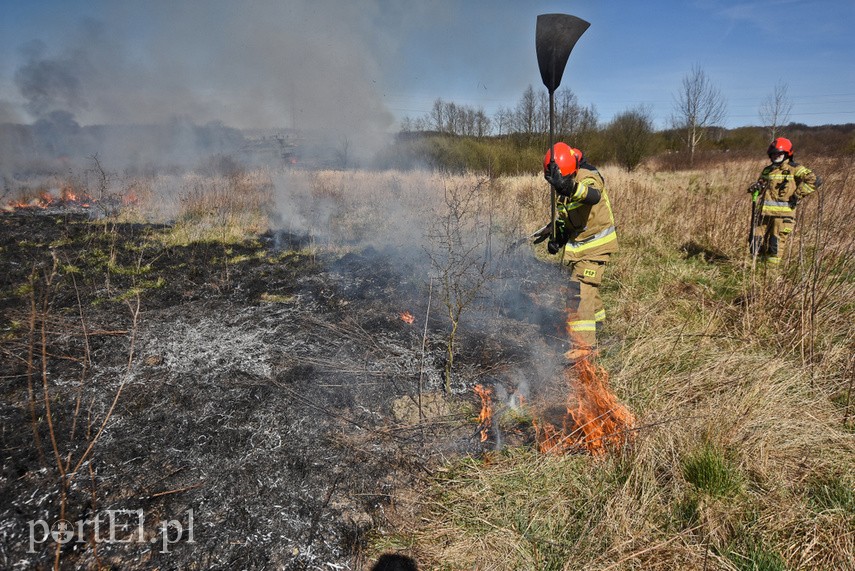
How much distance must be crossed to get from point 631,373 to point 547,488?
1.48m

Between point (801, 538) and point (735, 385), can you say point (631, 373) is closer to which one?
point (735, 385)

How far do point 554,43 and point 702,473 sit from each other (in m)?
4.00

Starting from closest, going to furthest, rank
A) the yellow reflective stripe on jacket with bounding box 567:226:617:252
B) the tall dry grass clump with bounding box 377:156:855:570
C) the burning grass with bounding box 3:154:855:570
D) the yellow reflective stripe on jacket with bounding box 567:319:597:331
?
the tall dry grass clump with bounding box 377:156:855:570, the burning grass with bounding box 3:154:855:570, the yellow reflective stripe on jacket with bounding box 567:319:597:331, the yellow reflective stripe on jacket with bounding box 567:226:617:252

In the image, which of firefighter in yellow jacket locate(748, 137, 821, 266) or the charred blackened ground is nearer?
the charred blackened ground

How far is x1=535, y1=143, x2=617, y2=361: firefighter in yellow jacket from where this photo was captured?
3789 millimetres

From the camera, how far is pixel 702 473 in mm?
2227

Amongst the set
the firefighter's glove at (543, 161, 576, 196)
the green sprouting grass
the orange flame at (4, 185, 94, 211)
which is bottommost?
the green sprouting grass

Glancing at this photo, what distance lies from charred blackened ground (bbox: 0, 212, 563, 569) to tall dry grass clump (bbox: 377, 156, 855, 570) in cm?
49

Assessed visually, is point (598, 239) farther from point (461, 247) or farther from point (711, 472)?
point (711, 472)

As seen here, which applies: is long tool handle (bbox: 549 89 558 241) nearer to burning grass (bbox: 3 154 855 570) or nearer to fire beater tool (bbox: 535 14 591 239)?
fire beater tool (bbox: 535 14 591 239)

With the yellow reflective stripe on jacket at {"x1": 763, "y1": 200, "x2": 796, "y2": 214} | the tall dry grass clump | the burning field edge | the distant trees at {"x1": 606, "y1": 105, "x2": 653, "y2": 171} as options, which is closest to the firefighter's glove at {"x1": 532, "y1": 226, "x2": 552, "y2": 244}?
the burning field edge

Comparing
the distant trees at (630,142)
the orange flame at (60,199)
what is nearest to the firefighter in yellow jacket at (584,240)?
the orange flame at (60,199)

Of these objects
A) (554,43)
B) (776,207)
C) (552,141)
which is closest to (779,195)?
(776,207)

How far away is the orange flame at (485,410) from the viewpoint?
3020 millimetres
